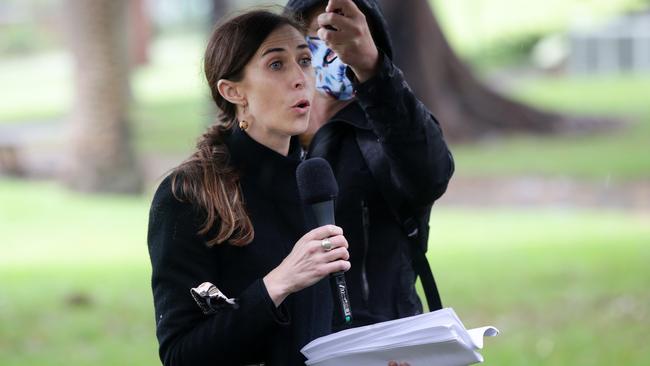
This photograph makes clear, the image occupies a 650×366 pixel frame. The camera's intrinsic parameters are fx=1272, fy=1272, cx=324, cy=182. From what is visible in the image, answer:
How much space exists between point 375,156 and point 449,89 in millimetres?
21492

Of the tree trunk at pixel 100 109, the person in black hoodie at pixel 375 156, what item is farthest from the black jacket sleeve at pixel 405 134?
the tree trunk at pixel 100 109

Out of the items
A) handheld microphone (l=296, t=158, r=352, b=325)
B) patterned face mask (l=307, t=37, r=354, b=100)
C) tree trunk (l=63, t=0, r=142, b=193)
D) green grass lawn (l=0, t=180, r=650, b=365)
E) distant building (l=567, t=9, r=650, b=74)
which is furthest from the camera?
distant building (l=567, t=9, r=650, b=74)

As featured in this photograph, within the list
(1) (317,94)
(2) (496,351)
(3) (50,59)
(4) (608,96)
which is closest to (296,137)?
(1) (317,94)

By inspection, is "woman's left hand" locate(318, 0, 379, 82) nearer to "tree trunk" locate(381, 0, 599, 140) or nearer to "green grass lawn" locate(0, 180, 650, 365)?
"green grass lawn" locate(0, 180, 650, 365)

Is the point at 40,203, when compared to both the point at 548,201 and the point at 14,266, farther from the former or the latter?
the point at 548,201

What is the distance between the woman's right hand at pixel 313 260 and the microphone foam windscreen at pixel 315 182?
113 millimetres

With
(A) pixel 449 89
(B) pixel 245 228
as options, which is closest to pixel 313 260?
(B) pixel 245 228

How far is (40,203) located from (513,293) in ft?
30.1

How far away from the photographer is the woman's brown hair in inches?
133

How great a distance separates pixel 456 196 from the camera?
1928 centimetres

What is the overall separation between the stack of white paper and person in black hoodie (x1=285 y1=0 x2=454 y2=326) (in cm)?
37

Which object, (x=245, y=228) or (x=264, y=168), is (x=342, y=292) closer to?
(x=245, y=228)

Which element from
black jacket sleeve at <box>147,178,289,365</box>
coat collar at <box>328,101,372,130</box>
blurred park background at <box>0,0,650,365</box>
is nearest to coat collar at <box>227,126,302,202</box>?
black jacket sleeve at <box>147,178,289,365</box>

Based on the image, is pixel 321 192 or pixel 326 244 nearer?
pixel 326 244
